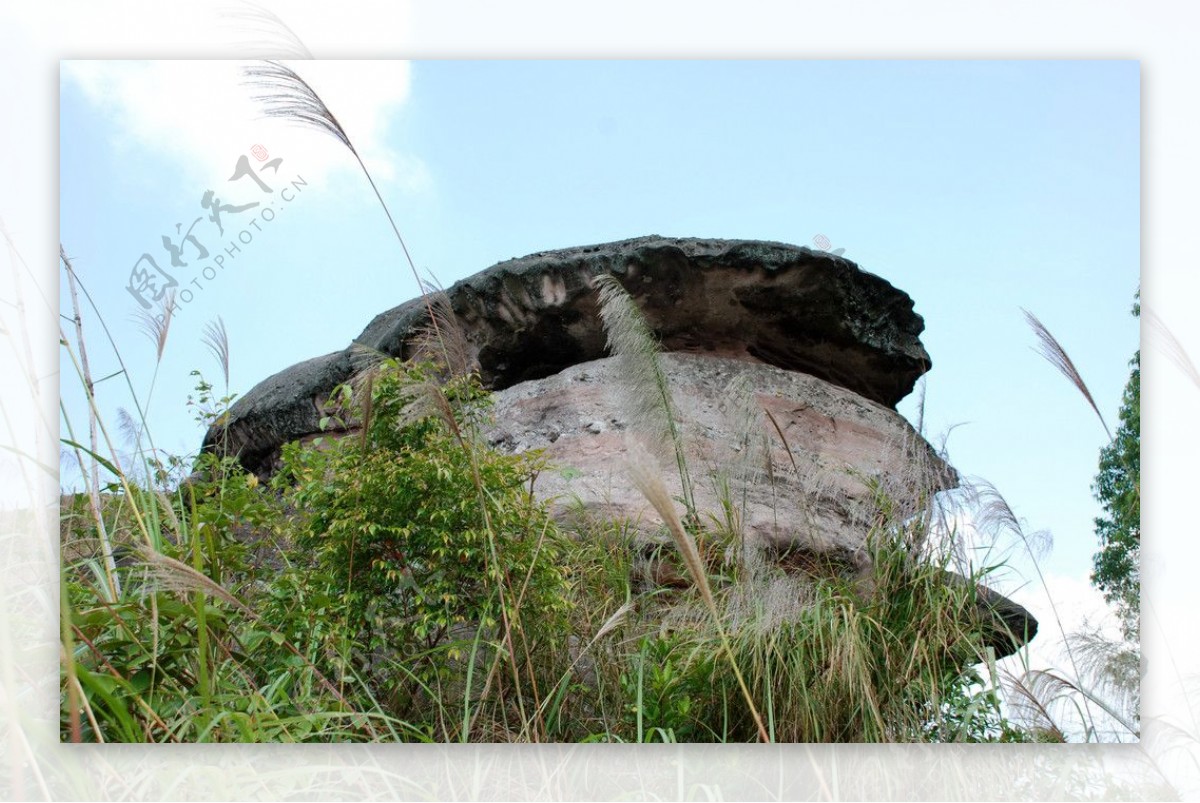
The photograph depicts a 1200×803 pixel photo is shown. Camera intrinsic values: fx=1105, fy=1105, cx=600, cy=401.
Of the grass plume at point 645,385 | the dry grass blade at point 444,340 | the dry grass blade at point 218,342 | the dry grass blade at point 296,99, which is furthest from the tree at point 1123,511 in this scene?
the dry grass blade at point 218,342

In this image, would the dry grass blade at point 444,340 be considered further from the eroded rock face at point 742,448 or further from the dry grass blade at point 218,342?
the dry grass blade at point 218,342

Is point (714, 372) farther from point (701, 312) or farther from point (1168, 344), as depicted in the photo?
point (1168, 344)

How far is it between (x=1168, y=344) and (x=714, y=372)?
1689mm

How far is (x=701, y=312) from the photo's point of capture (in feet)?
14.1

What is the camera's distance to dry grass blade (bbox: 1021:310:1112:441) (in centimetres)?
288

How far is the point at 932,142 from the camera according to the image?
3.22m

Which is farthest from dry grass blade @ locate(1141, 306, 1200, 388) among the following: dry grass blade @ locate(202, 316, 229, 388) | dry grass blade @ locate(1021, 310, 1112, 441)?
dry grass blade @ locate(202, 316, 229, 388)

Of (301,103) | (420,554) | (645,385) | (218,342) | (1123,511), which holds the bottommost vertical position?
(420,554)

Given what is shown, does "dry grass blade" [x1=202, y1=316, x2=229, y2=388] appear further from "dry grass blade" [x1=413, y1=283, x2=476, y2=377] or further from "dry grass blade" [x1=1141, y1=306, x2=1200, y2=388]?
"dry grass blade" [x1=1141, y1=306, x2=1200, y2=388]

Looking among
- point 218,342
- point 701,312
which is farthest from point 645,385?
point 218,342

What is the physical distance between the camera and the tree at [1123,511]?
2.87 metres

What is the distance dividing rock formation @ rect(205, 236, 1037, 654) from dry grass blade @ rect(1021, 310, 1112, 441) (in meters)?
0.57

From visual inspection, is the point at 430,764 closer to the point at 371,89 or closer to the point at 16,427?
the point at 16,427

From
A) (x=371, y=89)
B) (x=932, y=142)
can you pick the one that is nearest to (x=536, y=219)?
(x=371, y=89)
